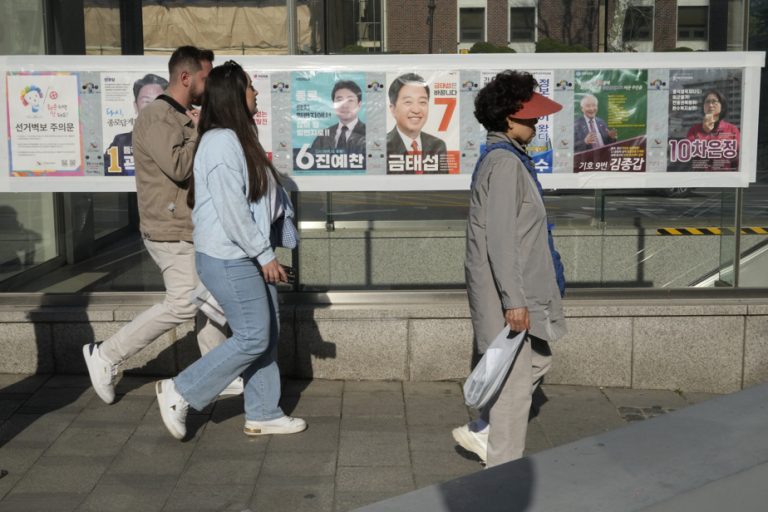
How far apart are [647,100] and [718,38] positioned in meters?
0.59

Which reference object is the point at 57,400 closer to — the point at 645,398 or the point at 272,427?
the point at 272,427

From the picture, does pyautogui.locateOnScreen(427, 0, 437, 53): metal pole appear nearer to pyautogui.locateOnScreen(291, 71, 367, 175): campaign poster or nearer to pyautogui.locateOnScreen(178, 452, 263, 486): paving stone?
pyautogui.locateOnScreen(291, 71, 367, 175): campaign poster

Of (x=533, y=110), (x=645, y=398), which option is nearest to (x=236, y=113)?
(x=533, y=110)

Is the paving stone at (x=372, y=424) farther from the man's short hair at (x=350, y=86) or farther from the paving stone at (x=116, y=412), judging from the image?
the man's short hair at (x=350, y=86)

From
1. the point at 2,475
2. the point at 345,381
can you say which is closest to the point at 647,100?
the point at 345,381

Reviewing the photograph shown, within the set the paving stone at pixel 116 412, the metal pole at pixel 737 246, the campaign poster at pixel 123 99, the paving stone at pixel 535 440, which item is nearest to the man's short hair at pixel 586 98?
the metal pole at pixel 737 246

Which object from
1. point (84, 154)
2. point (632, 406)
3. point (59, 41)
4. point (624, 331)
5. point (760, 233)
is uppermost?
point (59, 41)

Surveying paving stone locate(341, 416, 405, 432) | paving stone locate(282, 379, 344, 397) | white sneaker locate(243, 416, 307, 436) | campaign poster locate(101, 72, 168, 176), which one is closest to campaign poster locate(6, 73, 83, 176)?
campaign poster locate(101, 72, 168, 176)

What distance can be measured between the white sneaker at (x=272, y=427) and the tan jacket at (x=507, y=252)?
4.49 ft

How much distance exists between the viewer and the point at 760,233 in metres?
6.76

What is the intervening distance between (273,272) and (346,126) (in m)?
1.72

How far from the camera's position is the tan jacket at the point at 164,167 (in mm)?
5352

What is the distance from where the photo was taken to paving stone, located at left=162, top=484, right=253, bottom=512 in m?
4.52

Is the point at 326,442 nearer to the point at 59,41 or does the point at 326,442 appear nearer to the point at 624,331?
the point at 624,331
